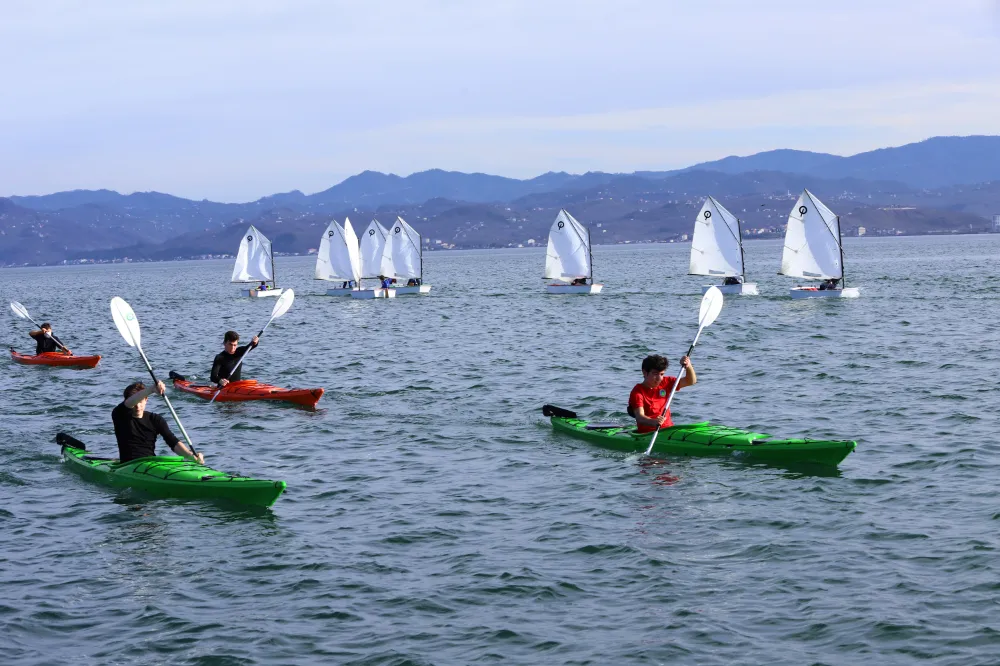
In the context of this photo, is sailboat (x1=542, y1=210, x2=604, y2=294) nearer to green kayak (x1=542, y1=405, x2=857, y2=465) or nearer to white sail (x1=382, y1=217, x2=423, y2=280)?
white sail (x1=382, y1=217, x2=423, y2=280)

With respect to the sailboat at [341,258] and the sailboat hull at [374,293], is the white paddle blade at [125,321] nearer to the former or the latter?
the sailboat hull at [374,293]

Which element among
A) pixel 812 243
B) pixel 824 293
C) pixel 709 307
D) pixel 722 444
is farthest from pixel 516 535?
pixel 812 243

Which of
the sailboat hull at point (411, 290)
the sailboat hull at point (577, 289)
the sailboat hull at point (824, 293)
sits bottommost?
the sailboat hull at point (824, 293)

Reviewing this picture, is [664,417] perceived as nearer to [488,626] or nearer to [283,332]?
[488,626]

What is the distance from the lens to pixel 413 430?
2467cm

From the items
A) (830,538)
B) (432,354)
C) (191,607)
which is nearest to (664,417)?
(830,538)

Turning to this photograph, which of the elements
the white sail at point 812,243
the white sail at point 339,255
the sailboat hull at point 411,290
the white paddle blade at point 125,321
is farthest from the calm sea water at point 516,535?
the white sail at point 339,255

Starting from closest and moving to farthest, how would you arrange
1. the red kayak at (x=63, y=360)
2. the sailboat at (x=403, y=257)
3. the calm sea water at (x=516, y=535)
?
the calm sea water at (x=516, y=535), the red kayak at (x=63, y=360), the sailboat at (x=403, y=257)

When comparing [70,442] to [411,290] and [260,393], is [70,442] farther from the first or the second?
[411,290]

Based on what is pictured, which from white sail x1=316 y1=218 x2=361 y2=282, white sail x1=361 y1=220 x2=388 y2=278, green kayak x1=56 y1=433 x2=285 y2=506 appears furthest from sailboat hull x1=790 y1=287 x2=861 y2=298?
green kayak x1=56 y1=433 x2=285 y2=506

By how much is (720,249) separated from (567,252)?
12.2 m

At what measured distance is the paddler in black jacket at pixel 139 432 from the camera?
18.3 metres

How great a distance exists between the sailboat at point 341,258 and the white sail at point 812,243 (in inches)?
1308

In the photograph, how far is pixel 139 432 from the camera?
18.8 m
